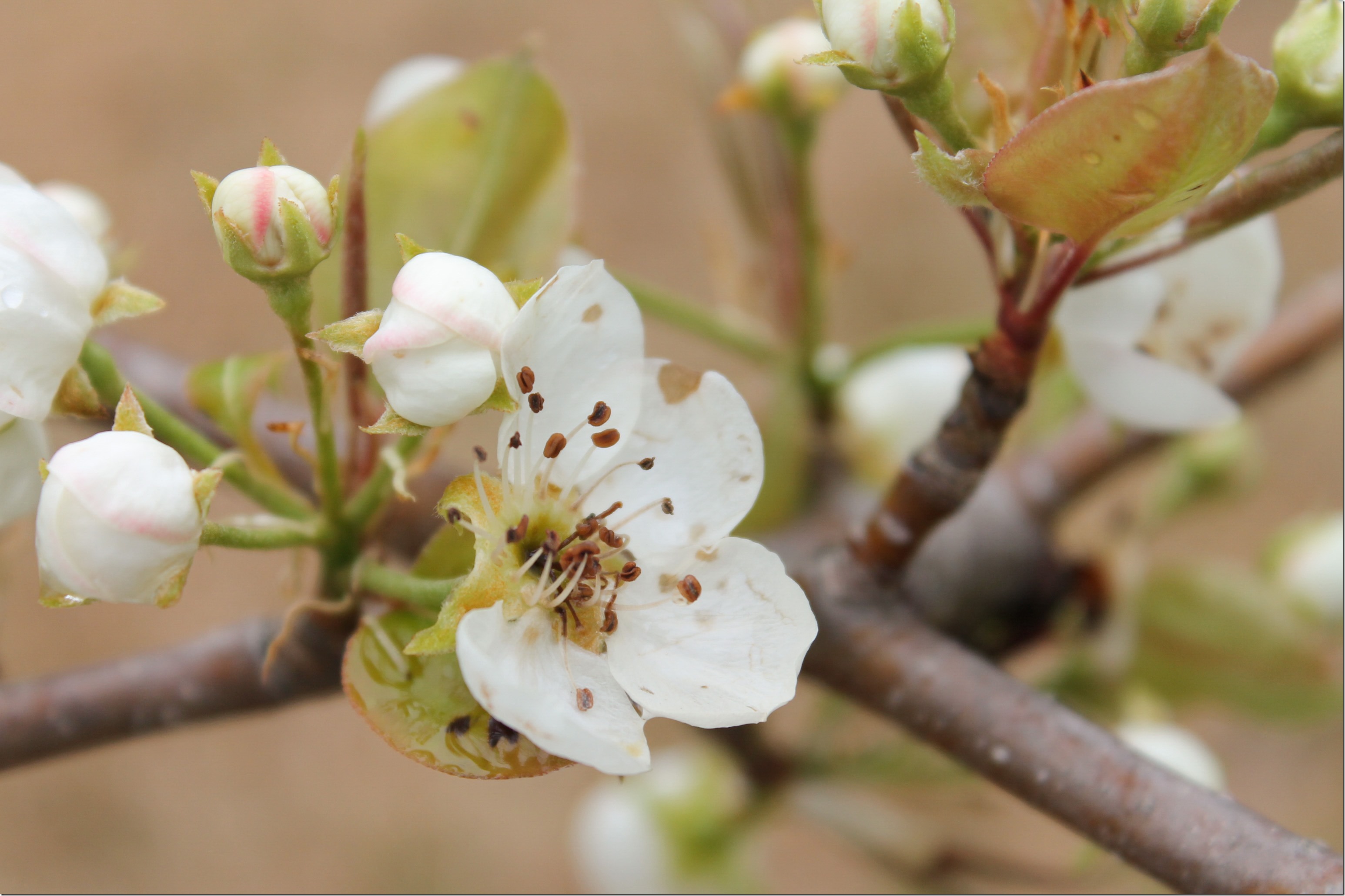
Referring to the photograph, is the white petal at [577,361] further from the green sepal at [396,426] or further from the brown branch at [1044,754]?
the brown branch at [1044,754]

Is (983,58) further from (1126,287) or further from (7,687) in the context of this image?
(7,687)

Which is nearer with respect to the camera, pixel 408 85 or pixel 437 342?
pixel 437 342

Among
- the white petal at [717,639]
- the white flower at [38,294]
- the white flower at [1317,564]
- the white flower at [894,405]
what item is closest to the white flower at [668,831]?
the white flower at [894,405]

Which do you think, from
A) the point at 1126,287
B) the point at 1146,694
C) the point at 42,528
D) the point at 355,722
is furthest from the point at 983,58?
the point at 355,722

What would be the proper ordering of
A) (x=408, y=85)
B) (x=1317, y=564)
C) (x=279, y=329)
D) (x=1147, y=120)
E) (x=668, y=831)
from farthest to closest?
(x=279, y=329) → (x=668, y=831) → (x=1317, y=564) → (x=408, y=85) → (x=1147, y=120)

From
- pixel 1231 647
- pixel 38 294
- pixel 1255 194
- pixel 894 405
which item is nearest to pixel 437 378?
pixel 38 294

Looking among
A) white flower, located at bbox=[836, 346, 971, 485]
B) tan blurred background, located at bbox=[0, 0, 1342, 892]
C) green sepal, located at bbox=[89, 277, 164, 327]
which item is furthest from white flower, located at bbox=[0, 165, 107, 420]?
tan blurred background, located at bbox=[0, 0, 1342, 892]

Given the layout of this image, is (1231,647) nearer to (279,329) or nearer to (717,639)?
(717,639)
